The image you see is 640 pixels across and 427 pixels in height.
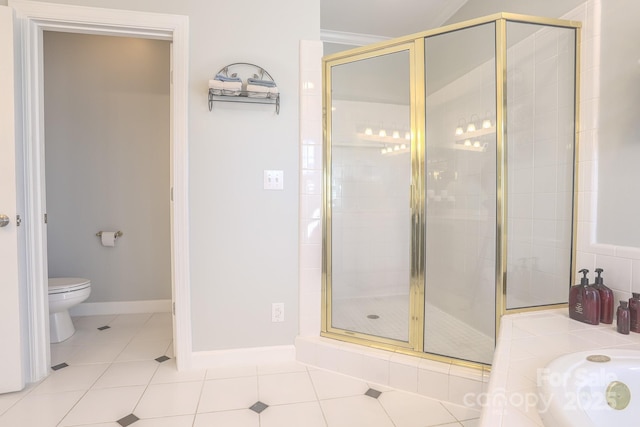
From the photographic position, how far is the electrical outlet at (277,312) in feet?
6.87

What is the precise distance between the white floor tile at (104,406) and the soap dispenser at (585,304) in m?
2.16

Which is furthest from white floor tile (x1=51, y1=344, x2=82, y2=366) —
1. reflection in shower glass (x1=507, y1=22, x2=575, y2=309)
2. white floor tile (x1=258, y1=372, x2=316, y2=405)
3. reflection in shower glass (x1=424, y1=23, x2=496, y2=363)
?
reflection in shower glass (x1=507, y1=22, x2=575, y2=309)

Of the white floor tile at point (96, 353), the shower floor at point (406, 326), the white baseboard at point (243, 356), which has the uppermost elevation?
the shower floor at point (406, 326)

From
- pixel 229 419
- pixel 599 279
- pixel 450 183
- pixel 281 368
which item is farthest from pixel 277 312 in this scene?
pixel 599 279

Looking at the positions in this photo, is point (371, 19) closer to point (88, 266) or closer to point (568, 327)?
point (568, 327)

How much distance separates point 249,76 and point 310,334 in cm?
170

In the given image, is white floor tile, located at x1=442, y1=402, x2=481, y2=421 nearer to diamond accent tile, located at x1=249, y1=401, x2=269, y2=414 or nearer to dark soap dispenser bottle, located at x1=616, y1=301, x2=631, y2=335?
dark soap dispenser bottle, located at x1=616, y1=301, x2=631, y2=335

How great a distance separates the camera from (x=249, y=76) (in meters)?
2.02

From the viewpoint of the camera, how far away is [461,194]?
2301mm

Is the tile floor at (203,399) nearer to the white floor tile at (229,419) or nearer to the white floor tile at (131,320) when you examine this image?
the white floor tile at (229,419)

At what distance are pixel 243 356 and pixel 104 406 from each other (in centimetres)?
74

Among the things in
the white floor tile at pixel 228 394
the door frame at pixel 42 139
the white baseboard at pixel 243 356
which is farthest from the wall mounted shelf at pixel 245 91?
the white floor tile at pixel 228 394

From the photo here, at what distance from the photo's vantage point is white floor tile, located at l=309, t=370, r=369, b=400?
1753 mm

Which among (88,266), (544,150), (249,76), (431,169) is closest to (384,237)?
(431,169)
